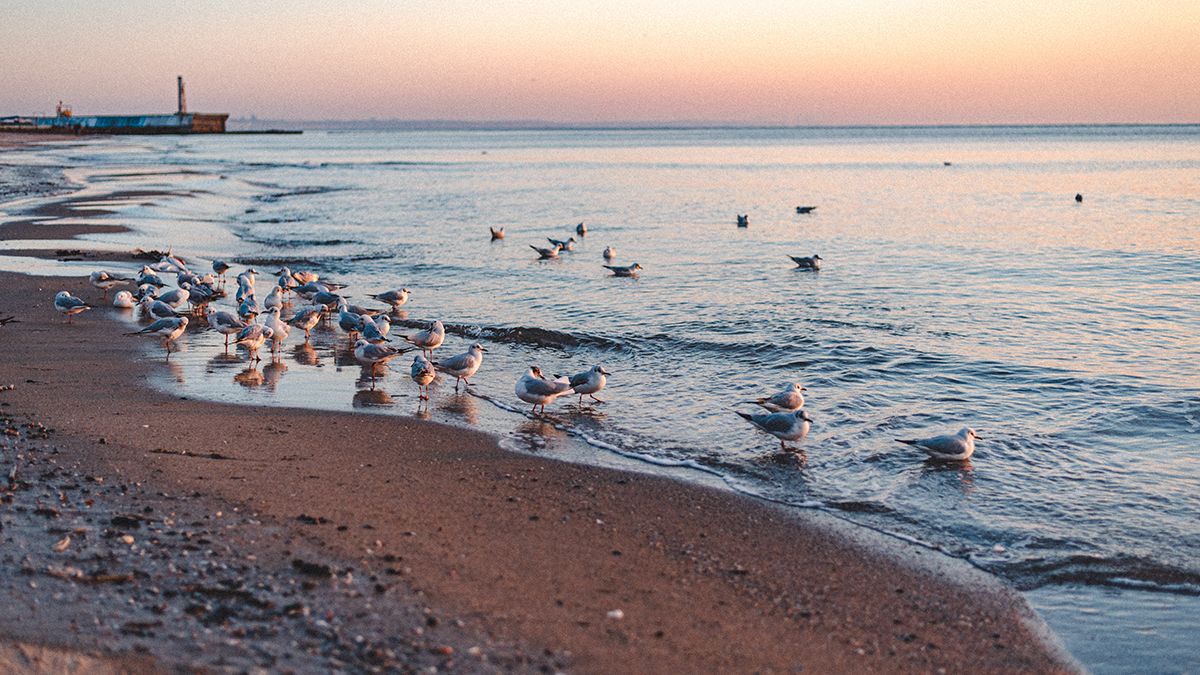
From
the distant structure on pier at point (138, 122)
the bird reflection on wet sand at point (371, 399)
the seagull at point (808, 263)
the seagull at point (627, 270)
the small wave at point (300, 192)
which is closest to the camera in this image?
the bird reflection on wet sand at point (371, 399)

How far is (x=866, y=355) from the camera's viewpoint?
14.3 meters

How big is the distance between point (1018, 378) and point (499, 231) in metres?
19.6

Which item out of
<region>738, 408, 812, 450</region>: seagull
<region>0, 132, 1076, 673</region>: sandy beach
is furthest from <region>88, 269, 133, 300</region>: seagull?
<region>738, 408, 812, 450</region>: seagull

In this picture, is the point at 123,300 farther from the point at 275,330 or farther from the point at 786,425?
the point at 786,425

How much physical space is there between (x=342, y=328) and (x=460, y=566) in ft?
31.6

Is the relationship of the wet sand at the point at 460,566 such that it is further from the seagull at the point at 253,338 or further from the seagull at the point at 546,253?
the seagull at the point at 546,253

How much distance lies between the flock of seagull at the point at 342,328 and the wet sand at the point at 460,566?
1.97 meters

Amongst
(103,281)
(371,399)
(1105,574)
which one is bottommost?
(1105,574)

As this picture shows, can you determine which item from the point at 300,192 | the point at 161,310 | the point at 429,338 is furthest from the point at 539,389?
the point at 300,192

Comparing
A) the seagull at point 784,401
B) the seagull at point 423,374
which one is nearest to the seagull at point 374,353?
the seagull at point 423,374

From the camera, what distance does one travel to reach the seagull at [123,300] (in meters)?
16.5

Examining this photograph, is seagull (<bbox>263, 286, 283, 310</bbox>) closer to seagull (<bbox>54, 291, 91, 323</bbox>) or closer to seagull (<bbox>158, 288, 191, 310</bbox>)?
seagull (<bbox>158, 288, 191, 310</bbox>)

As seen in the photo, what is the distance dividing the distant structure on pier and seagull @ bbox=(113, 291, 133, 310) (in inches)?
5581

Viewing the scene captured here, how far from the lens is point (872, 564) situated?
23.1ft
